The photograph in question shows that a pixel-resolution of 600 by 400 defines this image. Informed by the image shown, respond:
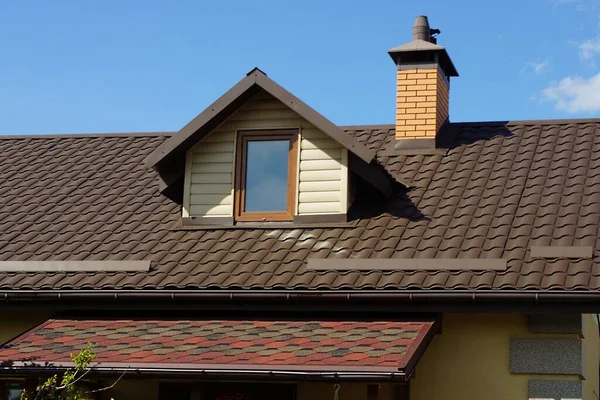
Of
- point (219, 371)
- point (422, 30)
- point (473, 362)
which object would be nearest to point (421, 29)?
point (422, 30)

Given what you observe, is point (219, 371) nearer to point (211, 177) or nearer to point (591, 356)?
point (211, 177)

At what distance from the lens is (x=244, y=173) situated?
46.6 feet

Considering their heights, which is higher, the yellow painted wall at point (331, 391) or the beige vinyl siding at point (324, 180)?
the beige vinyl siding at point (324, 180)

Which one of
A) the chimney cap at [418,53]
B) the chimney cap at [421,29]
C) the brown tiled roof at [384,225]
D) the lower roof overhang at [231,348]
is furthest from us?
the chimney cap at [421,29]

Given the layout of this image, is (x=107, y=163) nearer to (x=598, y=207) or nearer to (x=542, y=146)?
(x=542, y=146)

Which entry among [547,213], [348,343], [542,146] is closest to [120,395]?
[348,343]

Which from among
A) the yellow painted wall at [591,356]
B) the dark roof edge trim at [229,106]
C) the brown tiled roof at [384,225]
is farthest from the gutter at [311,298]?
the dark roof edge trim at [229,106]

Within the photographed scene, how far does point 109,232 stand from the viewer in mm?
14414

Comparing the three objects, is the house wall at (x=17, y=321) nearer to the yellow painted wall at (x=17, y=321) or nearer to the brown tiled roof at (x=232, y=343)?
the yellow painted wall at (x=17, y=321)

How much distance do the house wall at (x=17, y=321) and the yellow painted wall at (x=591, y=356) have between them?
6616 mm

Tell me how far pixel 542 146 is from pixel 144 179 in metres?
6.15

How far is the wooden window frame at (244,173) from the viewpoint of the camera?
1396 centimetres

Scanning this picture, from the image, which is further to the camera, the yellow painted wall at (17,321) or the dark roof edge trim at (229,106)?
the dark roof edge trim at (229,106)

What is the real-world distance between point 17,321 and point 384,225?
4893mm
